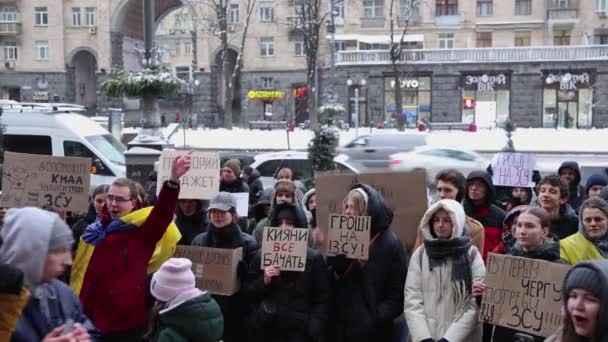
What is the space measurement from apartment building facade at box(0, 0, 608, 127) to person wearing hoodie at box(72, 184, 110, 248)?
39516 millimetres

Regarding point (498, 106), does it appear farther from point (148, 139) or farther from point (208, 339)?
point (208, 339)

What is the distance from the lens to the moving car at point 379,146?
78.7ft

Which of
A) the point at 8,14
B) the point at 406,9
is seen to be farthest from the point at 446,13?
the point at 8,14

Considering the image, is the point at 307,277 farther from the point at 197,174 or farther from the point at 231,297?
the point at 197,174

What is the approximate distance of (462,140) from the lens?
36156mm

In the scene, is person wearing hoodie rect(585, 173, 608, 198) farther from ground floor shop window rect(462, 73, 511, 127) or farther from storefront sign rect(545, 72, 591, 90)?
storefront sign rect(545, 72, 591, 90)

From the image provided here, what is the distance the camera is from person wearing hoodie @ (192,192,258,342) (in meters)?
5.56

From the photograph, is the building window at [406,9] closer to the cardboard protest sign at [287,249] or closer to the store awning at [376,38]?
the store awning at [376,38]

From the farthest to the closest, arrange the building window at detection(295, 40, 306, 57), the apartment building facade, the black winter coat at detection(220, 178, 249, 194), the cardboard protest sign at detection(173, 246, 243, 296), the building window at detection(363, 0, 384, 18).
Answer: the building window at detection(295, 40, 306, 57) → the building window at detection(363, 0, 384, 18) → the apartment building facade → the black winter coat at detection(220, 178, 249, 194) → the cardboard protest sign at detection(173, 246, 243, 296)

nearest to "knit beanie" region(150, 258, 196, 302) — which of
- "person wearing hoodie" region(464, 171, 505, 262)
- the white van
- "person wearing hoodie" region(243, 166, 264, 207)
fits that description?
"person wearing hoodie" region(464, 171, 505, 262)

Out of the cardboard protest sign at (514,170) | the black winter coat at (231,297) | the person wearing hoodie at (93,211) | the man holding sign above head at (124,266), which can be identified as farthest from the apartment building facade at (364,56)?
the man holding sign above head at (124,266)

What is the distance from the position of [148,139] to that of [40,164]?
9823 millimetres

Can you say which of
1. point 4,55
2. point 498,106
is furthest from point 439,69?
point 4,55

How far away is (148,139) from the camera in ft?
53.9
